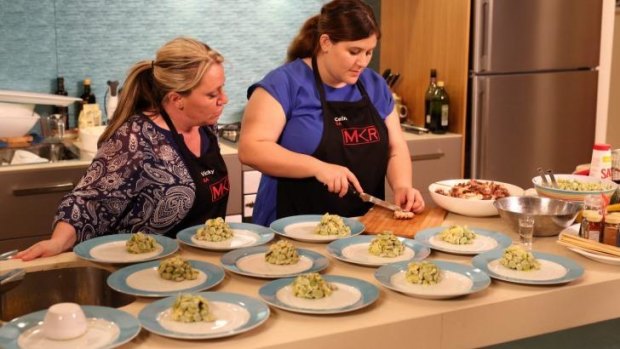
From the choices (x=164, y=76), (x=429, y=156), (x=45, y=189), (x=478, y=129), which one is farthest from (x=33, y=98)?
(x=478, y=129)

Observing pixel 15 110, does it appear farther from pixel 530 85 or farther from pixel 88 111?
pixel 530 85

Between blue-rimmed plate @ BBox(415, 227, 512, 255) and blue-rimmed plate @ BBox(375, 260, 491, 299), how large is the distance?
0.15 m

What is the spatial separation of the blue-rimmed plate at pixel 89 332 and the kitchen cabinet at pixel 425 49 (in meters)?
2.79

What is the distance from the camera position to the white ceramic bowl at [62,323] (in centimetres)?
133

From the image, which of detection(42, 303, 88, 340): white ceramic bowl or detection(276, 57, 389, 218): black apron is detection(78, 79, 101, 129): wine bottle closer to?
detection(276, 57, 389, 218): black apron

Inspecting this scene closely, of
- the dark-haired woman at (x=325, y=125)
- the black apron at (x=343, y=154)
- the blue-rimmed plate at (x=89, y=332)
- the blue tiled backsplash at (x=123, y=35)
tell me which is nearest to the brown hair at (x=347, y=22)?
the dark-haired woman at (x=325, y=125)

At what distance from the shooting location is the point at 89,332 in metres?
1.38

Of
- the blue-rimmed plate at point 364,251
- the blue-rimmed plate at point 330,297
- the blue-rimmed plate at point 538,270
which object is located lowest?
the blue-rimmed plate at point 330,297

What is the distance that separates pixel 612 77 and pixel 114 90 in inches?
121

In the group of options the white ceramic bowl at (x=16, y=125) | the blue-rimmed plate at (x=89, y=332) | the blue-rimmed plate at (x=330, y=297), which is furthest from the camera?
the white ceramic bowl at (x=16, y=125)

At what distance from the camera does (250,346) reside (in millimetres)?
1366

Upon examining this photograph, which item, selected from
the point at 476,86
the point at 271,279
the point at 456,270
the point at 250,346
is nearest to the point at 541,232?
the point at 456,270

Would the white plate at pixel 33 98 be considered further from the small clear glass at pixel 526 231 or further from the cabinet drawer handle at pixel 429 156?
the small clear glass at pixel 526 231

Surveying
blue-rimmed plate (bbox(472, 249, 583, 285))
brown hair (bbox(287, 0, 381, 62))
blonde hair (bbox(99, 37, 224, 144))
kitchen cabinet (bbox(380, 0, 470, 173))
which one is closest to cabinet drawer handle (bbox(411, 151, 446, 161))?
kitchen cabinet (bbox(380, 0, 470, 173))
